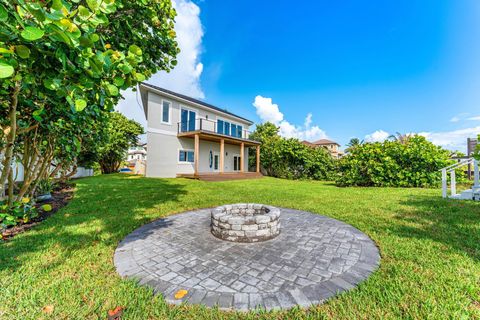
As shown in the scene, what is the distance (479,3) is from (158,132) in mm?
16370

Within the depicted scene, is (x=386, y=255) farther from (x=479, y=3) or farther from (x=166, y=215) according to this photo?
(x=479, y=3)

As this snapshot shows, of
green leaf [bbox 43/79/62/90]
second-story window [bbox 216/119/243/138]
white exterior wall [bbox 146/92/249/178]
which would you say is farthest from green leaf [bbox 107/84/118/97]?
second-story window [bbox 216/119/243/138]

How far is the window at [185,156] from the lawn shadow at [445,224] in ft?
46.3

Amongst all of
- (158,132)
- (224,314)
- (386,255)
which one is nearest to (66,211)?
(224,314)

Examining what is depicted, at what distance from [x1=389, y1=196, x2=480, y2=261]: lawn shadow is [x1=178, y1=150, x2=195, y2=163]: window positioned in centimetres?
1411

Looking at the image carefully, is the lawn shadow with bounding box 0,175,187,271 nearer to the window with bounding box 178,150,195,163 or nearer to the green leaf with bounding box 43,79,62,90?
the green leaf with bounding box 43,79,62,90

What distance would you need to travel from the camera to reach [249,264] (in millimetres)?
2615

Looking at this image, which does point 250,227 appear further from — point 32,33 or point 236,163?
point 236,163

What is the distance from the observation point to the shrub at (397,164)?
9.43 meters

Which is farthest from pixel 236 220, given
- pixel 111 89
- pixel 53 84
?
pixel 53 84

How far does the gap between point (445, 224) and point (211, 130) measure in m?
15.8

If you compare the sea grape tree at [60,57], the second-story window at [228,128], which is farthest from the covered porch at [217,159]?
the sea grape tree at [60,57]

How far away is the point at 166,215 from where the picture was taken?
16.2 ft

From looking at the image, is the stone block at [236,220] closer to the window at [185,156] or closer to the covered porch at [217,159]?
the covered porch at [217,159]
